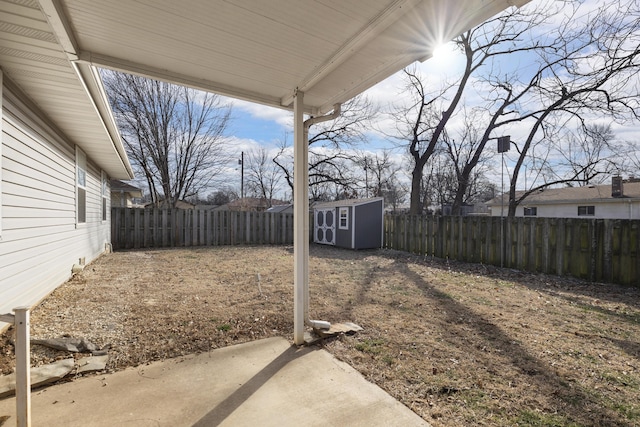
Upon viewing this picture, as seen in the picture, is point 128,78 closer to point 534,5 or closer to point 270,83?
point 270,83

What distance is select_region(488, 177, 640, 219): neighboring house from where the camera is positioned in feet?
58.7

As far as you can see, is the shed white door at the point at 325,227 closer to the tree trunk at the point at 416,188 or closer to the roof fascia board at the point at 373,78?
the tree trunk at the point at 416,188

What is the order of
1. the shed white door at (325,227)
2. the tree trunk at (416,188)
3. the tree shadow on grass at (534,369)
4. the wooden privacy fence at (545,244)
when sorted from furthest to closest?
→ the tree trunk at (416,188), the shed white door at (325,227), the wooden privacy fence at (545,244), the tree shadow on grass at (534,369)

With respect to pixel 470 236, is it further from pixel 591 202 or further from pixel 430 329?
pixel 591 202

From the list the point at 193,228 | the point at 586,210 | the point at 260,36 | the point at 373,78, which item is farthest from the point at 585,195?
the point at 260,36

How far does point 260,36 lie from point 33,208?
12.5 ft

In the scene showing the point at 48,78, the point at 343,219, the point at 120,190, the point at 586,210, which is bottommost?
the point at 343,219

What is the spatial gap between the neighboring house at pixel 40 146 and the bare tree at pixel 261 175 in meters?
22.5

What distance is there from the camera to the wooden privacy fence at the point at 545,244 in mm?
5578

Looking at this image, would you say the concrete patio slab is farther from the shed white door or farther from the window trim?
the shed white door

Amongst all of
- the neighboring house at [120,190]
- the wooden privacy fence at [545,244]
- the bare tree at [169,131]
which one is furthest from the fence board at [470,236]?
the bare tree at [169,131]

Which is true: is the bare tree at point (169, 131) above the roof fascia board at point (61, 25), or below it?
above

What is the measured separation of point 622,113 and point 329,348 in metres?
10.2

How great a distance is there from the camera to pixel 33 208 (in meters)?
Answer: 3.90
